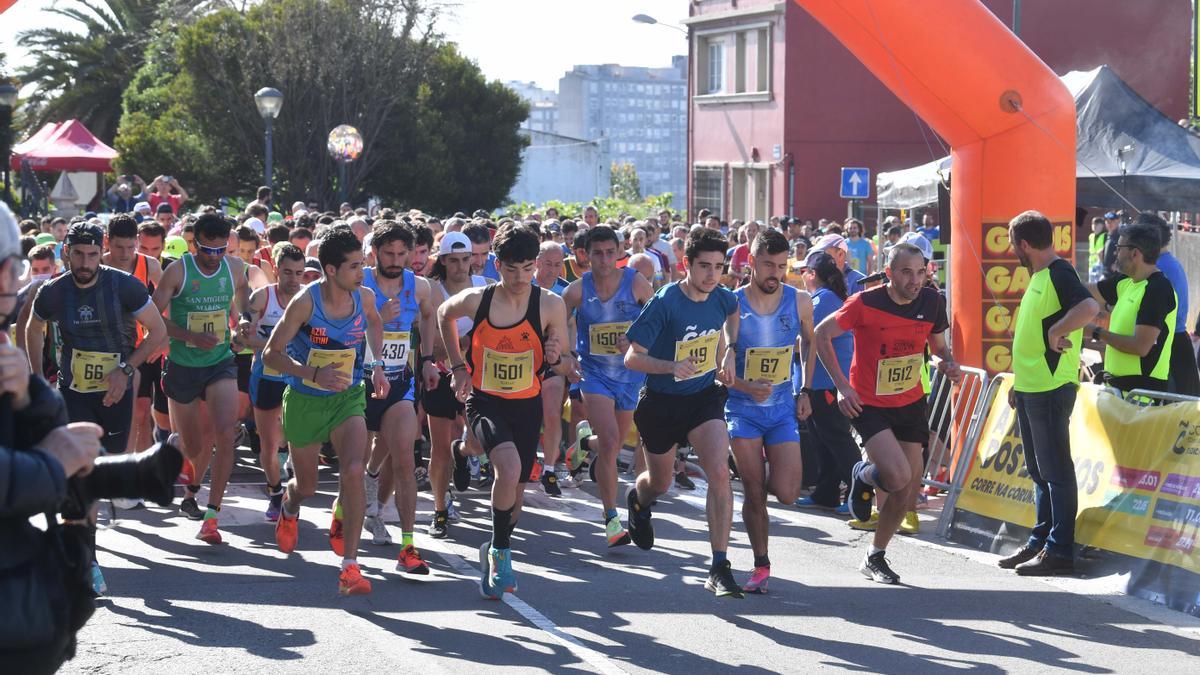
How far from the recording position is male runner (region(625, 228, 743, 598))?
25.9ft

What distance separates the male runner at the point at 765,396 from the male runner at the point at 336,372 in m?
1.88

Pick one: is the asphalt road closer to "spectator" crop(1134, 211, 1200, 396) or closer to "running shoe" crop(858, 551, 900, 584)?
"running shoe" crop(858, 551, 900, 584)

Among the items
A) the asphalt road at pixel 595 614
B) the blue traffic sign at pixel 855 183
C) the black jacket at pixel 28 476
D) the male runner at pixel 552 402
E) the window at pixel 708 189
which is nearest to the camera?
the black jacket at pixel 28 476

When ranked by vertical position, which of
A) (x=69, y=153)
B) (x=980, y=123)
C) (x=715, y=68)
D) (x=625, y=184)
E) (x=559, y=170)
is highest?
(x=559, y=170)

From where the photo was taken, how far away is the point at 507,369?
8.04 meters

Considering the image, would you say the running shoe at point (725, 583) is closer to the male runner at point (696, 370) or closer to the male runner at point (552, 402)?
the male runner at point (696, 370)

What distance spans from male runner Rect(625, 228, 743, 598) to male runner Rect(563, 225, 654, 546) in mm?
1096

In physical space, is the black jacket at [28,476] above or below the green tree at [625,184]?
below

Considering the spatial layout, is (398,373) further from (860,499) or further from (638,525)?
(860,499)

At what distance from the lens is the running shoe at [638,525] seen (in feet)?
28.9

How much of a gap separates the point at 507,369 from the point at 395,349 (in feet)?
3.51

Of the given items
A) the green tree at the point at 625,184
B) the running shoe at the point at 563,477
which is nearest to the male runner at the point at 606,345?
the running shoe at the point at 563,477

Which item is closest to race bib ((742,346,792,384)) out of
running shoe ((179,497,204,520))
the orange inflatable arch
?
the orange inflatable arch

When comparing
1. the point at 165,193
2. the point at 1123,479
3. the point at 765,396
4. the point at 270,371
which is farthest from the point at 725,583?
the point at 165,193
